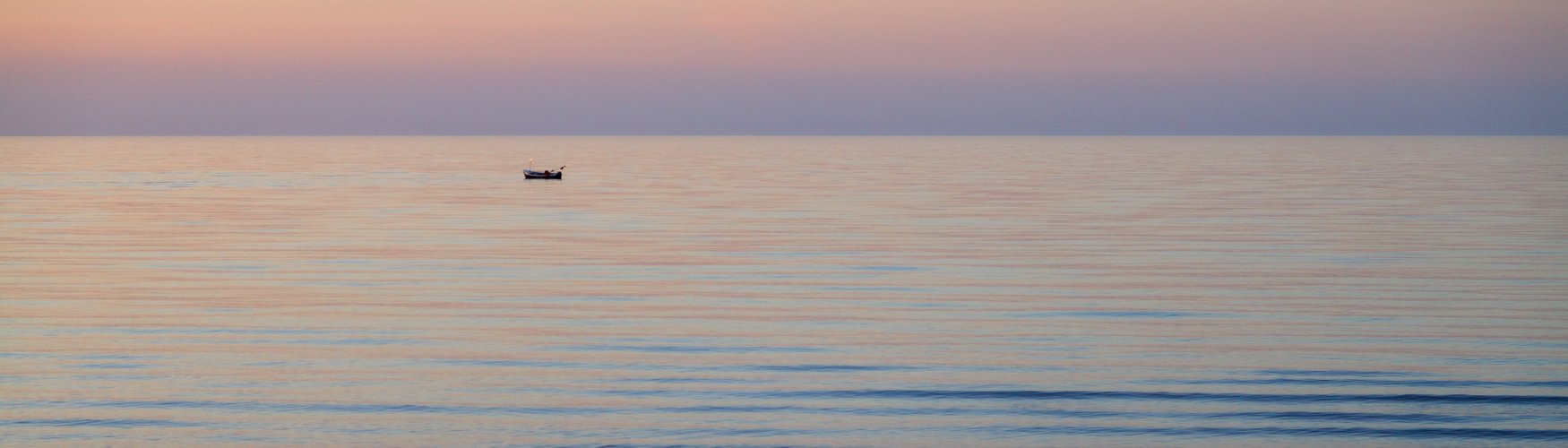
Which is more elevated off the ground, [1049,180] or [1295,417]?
[1049,180]

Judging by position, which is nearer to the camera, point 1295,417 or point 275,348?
point 1295,417

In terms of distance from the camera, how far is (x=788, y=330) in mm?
14961

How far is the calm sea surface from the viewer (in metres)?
10.7

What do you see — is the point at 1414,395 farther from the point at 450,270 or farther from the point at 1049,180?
the point at 1049,180

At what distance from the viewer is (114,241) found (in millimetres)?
26031

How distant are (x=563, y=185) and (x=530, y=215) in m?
19.4

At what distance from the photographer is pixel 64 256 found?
23047mm

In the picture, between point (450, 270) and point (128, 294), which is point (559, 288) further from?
point (128, 294)

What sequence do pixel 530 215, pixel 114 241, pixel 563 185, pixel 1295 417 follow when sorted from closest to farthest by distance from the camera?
pixel 1295 417 → pixel 114 241 → pixel 530 215 → pixel 563 185

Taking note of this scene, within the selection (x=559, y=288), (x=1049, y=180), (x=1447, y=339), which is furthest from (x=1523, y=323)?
(x=1049, y=180)

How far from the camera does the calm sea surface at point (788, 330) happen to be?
10664 millimetres

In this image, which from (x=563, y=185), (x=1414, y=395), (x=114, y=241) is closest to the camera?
(x=1414, y=395)

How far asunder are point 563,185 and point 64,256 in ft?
98.3

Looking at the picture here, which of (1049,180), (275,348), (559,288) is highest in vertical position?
(1049,180)
